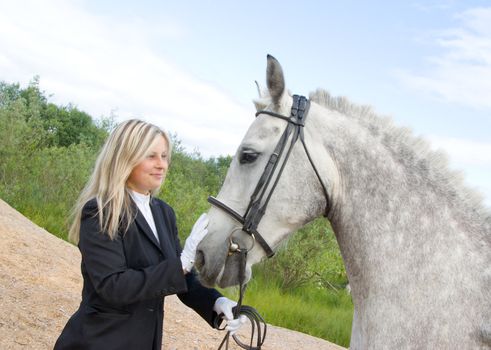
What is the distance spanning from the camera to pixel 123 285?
7.66 ft

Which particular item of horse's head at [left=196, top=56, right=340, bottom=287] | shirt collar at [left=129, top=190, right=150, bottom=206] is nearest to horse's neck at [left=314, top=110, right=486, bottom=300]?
horse's head at [left=196, top=56, right=340, bottom=287]

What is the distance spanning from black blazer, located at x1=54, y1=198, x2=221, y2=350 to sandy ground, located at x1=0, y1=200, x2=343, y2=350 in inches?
111

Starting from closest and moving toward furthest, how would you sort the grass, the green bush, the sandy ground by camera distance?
the sandy ground
the grass
the green bush

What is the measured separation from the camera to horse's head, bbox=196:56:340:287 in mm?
2467

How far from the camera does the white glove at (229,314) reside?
8.64ft

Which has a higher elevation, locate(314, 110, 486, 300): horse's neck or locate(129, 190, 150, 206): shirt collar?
locate(314, 110, 486, 300): horse's neck

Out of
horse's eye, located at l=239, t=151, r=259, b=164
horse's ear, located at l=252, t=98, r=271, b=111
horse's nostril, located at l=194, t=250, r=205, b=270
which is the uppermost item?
horse's ear, located at l=252, t=98, r=271, b=111

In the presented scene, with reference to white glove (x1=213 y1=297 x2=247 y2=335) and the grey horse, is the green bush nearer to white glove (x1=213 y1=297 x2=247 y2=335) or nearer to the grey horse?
white glove (x1=213 y1=297 x2=247 y2=335)

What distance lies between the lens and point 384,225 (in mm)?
2441

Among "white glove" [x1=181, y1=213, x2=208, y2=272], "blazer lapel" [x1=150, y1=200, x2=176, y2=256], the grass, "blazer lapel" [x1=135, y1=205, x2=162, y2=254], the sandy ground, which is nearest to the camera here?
"white glove" [x1=181, y1=213, x2=208, y2=272]

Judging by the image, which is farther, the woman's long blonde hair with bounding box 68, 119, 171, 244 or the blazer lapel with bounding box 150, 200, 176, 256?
the blazer lapel with bounding box 150, 200, 176, 256

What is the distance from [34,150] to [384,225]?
466 inches

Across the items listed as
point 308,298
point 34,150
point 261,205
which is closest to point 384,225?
point 261,205

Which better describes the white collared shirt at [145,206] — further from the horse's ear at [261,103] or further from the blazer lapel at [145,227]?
the horse's ear at [261,103]
